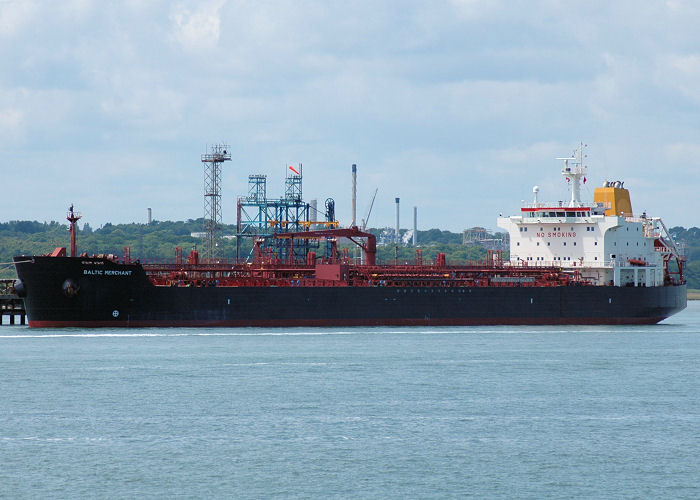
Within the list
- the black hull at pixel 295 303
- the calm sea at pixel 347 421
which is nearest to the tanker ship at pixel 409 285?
the black hull at pixel 295 303

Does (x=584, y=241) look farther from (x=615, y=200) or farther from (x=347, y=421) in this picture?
(x=347, y=421)

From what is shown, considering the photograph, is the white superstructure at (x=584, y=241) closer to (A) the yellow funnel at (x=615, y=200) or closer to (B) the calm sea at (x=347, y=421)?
(A) the yellow funnel at (x=615, y=200)

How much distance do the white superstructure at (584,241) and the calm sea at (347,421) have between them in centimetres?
1649

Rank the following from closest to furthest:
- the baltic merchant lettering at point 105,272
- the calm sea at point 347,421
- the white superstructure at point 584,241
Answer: the calm sea at point 347,421, the baltic merchant lettering at point 105,272, the white superstructure at point 584,241

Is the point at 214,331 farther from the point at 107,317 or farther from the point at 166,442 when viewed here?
the point at 166,442

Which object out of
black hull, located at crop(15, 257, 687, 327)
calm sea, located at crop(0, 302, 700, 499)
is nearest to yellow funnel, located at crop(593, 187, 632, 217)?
black hull, located at crop(15, 257, 687, 327)

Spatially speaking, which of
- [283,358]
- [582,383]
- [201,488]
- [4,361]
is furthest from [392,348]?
[201,488]

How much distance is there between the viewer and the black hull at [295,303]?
5206 cm

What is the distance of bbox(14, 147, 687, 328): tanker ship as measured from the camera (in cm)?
5256

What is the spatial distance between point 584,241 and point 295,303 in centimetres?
1828

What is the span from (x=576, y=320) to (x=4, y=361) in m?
32.4

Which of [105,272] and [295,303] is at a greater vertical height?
[105,272]

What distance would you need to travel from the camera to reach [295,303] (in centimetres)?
5569

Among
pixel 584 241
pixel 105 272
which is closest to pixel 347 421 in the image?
pixel 105 272
